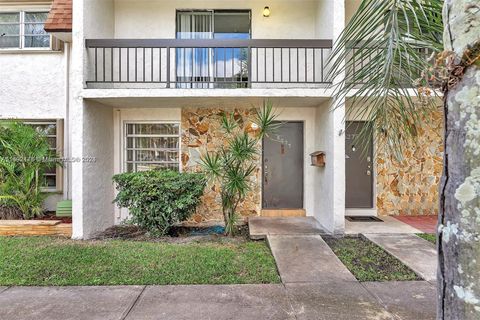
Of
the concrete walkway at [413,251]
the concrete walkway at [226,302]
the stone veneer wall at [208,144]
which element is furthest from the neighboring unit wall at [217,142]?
the concrete walkway at [226,302]

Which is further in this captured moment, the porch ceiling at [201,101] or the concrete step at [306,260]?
the porch ceiling at [201,101]

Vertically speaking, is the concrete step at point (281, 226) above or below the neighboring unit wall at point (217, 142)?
below

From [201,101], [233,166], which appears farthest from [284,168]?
[201,101]

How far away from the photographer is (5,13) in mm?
7902

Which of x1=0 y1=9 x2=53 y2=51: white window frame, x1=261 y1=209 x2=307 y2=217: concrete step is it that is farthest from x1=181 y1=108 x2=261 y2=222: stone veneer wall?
x1=0 y1=9 x2=53 y2=51: white window frame

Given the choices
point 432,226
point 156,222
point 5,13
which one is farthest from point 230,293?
point 5,13

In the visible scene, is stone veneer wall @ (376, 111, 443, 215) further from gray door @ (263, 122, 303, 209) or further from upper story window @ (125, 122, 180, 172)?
upper story window @ (125, 122, 180, 172)

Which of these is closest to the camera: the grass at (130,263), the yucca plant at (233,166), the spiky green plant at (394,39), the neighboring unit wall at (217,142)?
the spiky green plant at (394,39)

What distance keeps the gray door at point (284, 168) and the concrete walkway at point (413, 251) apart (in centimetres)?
224

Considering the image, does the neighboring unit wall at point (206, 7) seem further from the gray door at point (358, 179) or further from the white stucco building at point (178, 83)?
the gray door at point (358, 179)

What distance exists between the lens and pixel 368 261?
493cm

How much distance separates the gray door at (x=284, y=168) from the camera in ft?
25.6

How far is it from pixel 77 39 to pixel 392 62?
6.20 metres

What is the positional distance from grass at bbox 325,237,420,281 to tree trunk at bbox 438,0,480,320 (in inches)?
126
